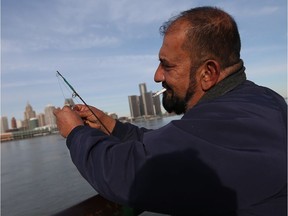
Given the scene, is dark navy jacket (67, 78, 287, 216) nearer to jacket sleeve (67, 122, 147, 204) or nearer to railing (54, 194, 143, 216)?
jacket sleeve (67, 122, 147, 204)

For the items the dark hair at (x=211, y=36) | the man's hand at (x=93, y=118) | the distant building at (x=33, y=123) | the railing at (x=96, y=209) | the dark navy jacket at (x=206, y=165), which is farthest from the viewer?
the distant building at (x=33, y=123)

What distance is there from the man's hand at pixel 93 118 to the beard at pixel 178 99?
1.83ft

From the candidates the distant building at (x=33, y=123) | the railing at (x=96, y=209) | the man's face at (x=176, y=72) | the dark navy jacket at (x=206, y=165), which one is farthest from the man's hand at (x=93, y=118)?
the distant building at (x=33, y=123)

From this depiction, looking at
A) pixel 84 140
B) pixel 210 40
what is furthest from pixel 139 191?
pixel 210 40

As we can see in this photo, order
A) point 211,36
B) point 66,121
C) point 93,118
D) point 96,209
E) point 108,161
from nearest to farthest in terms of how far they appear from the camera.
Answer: point 108,161 < point 211,36 < point 66,121 < point 96,209 < point 93,118

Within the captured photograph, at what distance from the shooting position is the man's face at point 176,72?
4.93 ft

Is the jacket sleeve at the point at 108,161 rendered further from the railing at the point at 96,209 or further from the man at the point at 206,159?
the railing at the point at 96,209

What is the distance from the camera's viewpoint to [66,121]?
1.56 m

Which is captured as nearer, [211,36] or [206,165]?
[206,165]

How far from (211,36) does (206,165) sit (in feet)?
1.97

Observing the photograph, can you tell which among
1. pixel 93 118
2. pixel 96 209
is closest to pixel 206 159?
pixel 96 209

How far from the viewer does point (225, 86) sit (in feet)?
4.77

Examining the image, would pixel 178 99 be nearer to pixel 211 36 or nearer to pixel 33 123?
pixel 211 36

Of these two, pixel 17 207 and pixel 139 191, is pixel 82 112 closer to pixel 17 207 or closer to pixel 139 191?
pixel 139 191
